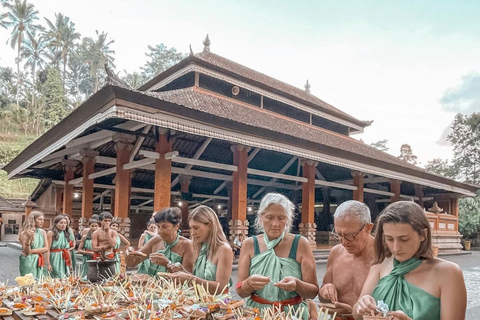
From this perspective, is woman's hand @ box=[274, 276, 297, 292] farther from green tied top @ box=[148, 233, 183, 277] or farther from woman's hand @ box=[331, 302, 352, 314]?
green tied top @ box=[148, 233, 183, 277]

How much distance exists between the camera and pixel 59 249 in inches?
248

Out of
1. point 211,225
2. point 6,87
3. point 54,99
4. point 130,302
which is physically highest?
point 6,87

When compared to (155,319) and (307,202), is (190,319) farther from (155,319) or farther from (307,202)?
(307,202)

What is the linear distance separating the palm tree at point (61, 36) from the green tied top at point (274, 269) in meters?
54.8

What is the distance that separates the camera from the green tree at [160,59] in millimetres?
56575

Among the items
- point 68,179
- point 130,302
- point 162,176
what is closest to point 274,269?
point 130,302

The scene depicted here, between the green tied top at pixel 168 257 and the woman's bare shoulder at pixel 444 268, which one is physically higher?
the woman's bare shoulder at pixel 444 268

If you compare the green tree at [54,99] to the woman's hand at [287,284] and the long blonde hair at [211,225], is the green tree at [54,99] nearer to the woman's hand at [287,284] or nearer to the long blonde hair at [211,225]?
the long blonde hair at [211,225]

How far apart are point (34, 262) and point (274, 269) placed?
15.6ft

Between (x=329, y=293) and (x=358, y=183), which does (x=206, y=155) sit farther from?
(x=329, y=293)

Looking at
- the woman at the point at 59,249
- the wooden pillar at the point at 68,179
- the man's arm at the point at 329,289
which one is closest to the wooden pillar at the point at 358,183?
the wooden pillar at the point at 68,179

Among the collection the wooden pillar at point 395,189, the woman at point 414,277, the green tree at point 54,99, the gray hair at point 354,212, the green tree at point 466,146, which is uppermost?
the green tree at point 54,99

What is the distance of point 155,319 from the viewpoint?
1918 mm

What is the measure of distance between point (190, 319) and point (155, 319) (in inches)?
7.4
